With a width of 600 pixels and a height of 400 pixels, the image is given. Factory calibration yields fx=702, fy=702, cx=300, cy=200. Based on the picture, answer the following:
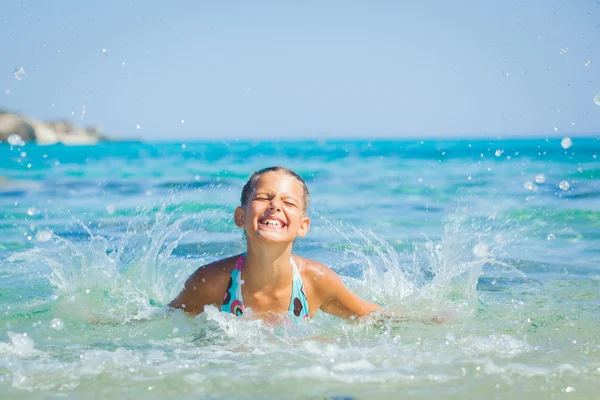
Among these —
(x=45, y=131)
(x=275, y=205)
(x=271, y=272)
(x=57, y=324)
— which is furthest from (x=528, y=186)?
(x=45, y=131)

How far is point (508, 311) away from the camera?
4.68 m

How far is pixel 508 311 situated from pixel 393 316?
2.91ft

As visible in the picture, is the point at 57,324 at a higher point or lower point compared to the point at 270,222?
lower

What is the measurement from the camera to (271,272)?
4102 mm

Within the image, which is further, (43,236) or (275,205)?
(43,236)

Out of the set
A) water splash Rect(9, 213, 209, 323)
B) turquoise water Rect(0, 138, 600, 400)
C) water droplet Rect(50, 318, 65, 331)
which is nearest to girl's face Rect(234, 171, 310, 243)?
turquoise water Rect(0, 138, 600, 400)

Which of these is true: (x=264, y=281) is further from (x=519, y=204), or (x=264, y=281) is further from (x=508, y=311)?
(x=519, y=204)

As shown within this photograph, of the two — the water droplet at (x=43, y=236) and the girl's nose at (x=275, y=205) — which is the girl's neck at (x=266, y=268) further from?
the water droplet at (x=43, y=236)

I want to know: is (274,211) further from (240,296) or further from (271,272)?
(240,296)

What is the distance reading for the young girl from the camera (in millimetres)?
3934

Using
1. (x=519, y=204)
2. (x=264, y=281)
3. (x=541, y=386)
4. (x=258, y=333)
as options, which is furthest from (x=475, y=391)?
(x=519, y=204)

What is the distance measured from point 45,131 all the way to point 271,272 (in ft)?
235

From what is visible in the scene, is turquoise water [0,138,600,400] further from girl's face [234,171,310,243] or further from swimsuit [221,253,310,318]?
girl's face [234,171,310,243]

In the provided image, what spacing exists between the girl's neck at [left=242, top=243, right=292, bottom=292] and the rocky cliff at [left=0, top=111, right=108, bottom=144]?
57314mm
